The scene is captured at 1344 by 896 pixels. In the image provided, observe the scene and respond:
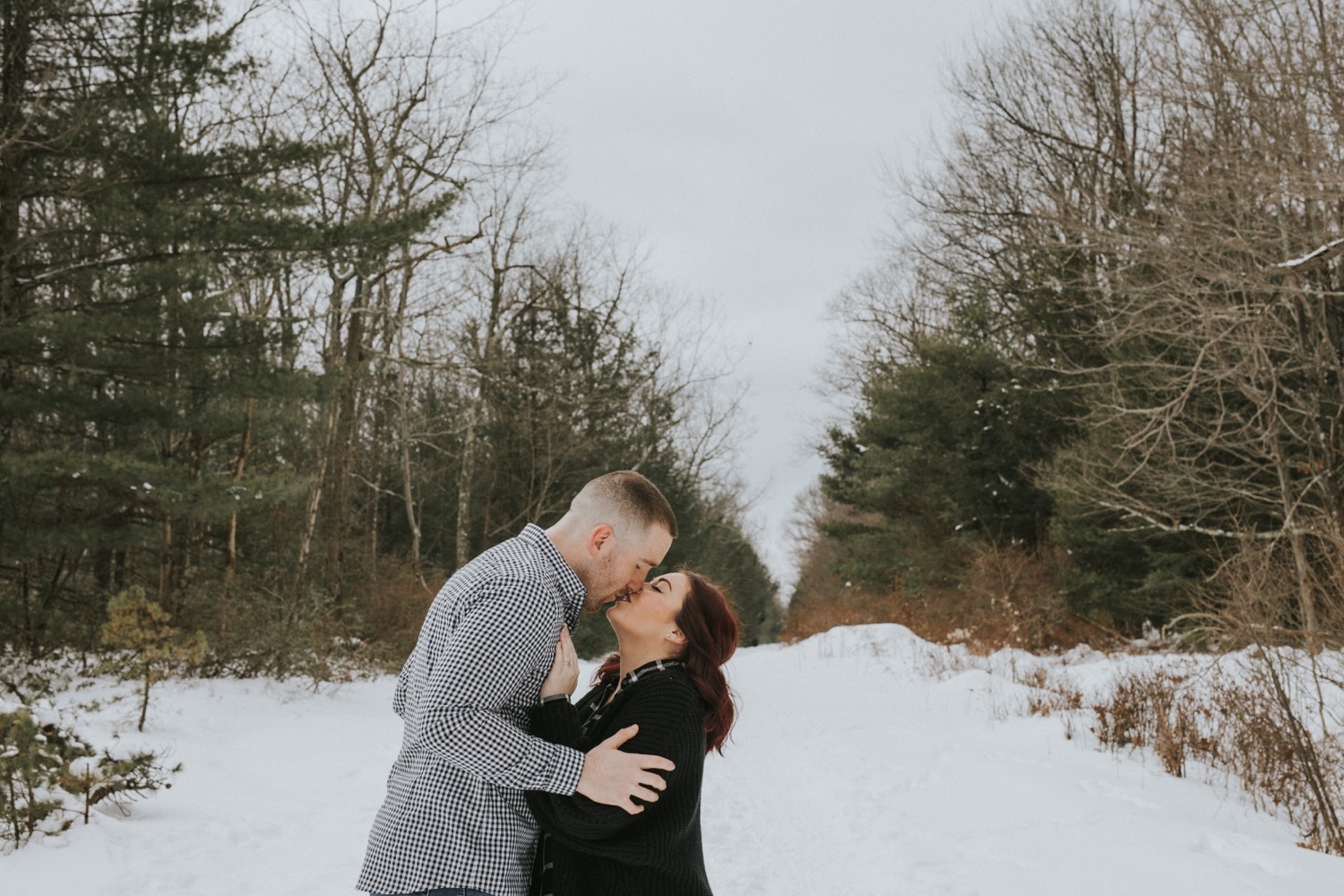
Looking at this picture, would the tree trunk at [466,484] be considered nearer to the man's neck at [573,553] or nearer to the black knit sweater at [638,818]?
the man's neck at [573,553]

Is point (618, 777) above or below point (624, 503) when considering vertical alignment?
below

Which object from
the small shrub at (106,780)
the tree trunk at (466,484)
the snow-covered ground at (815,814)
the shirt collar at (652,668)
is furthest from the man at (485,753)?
the tree trunk at (466,484)

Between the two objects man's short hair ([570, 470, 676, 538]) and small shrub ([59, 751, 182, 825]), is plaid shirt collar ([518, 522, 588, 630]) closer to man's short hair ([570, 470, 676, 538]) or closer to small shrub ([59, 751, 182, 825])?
man's short hair ([570, 470, 676, 538])

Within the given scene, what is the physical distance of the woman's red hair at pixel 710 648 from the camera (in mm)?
2986

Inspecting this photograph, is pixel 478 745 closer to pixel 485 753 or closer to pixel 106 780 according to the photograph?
pixel 485 753

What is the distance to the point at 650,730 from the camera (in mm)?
2773

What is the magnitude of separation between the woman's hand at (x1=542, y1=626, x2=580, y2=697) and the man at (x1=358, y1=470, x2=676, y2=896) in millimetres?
52

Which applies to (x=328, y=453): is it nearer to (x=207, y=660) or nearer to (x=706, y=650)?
(x=207, y=660)

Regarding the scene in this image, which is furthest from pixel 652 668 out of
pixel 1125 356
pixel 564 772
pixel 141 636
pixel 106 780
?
pixel 1125 356

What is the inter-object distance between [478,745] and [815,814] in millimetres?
5747

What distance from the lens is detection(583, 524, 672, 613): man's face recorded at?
288cm

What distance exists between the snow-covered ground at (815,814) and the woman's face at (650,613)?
339 centimetres

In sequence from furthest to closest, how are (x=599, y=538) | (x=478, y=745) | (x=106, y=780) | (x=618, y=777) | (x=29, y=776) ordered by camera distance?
1. (x=106, y=780)
2. (x=29, y=776)
3. (x=599, y=538)
4. (x=618, y=777)
5. (x=478, y=745)

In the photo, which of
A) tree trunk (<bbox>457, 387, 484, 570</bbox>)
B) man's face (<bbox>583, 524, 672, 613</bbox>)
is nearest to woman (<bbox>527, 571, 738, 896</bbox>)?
man's face (<bbox>583, 524, 672, 613</bbox>)
